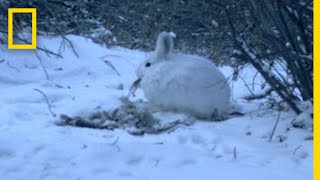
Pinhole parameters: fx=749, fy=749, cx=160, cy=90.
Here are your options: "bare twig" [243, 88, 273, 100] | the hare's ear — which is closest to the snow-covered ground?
"bare twig" [243, 88, 273, 100]

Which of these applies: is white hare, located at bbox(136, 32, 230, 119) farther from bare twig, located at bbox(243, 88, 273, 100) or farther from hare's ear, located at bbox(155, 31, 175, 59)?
bare twig, located at bbox(243, 88, 273, 100)

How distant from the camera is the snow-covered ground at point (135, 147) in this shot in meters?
4.77

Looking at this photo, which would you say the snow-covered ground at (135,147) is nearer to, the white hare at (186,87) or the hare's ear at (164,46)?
the white hare at (186,87)

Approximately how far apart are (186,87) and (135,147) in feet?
4.43

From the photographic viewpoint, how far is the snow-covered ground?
15.6 ft

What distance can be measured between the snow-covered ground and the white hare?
18 cm

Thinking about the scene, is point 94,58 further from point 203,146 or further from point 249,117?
point 203,146

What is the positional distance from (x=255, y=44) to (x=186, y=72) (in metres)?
0.66

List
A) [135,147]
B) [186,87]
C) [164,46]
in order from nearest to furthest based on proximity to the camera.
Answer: [135,147]
[186,87]
[164,46]

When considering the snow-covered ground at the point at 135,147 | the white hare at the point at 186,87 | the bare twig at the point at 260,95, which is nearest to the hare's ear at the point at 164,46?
the white hare at the point at 186,87

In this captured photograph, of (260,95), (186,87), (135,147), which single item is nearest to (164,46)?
(186,87)

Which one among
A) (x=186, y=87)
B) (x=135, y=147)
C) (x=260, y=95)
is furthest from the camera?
(x=260, y=95)

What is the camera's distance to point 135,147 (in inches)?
207

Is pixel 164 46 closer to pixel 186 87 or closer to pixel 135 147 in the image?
pixel 186 87
